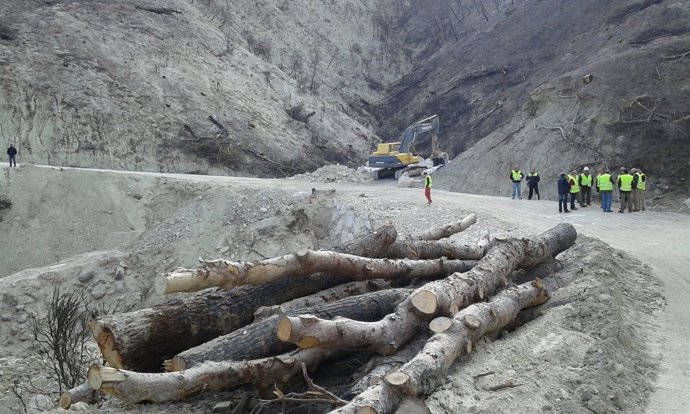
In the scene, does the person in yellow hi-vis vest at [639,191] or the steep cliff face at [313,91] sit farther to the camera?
the steep cliff face at [313,91]

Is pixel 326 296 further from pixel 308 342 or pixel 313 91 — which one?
pixel 313 91

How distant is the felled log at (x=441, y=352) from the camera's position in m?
3.95

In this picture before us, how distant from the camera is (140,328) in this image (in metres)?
5.02

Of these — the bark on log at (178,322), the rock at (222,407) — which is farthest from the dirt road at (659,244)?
the bark on log at (178,322)

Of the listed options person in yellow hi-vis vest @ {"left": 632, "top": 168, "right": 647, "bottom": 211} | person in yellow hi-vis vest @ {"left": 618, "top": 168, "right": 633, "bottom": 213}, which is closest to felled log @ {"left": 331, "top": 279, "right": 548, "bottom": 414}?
person in yellow hi-vis vest @ {"left": 618, "top": 168, "right": 633, "bottom": 213}

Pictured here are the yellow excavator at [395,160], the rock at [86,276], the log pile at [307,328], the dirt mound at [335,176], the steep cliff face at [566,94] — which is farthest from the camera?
the yellow excavator at [395,160]

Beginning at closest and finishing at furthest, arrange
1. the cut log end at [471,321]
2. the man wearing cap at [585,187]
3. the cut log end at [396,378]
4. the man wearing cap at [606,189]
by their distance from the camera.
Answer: the cut log end at [396,378]
the cut log end at [471,321]
the man wearing cap at [606,189]
the man wearing cap at [585,187]

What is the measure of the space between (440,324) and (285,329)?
4.74 ft

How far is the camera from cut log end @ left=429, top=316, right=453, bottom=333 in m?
5.02

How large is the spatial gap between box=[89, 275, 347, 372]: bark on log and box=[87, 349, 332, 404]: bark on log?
2.07ft

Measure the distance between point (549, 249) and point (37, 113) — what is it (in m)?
26.2

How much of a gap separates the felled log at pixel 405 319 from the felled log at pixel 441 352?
0.20m

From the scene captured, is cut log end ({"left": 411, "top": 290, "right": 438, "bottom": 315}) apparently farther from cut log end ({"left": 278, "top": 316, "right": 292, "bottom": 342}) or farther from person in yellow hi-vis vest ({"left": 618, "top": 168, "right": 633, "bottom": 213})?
person in yellow hi-vis vest ({"left": 618, "top": 168, "right": 633, "bottom": 213})

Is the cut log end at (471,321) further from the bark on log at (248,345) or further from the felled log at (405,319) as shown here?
the bark on log at (248,345)
